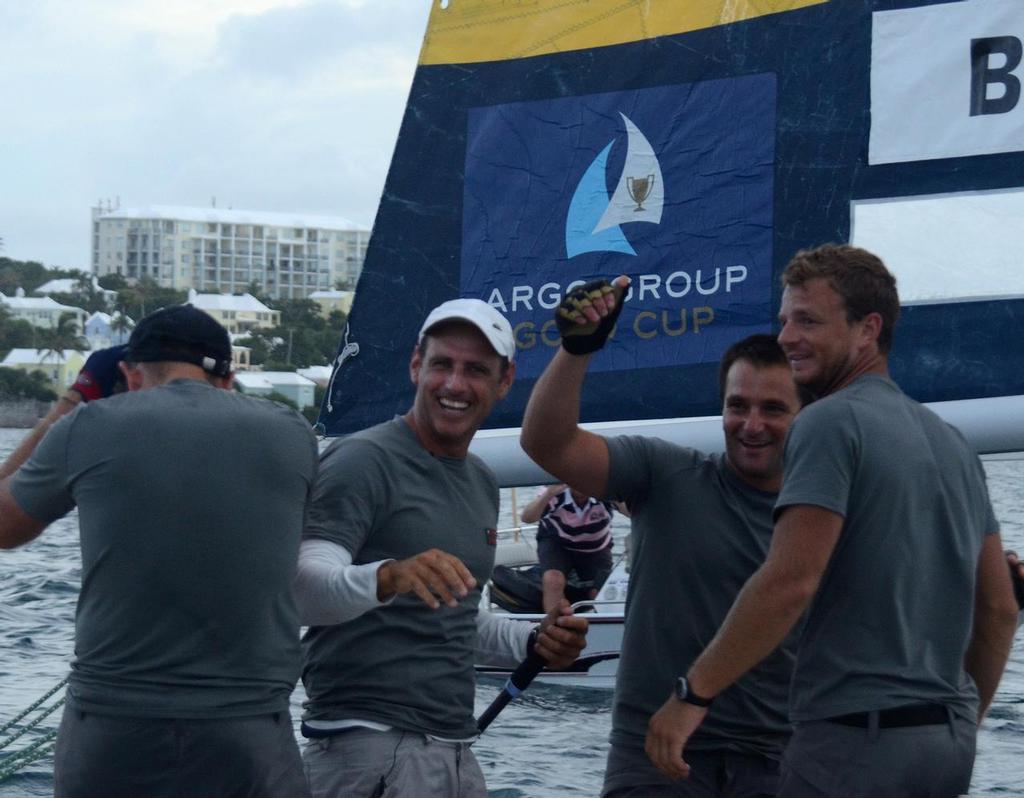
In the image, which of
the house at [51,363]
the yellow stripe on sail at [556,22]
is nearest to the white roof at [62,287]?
the house at [51,363]

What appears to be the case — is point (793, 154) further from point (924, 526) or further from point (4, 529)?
point (4, 529)

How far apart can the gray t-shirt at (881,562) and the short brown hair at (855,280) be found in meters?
0.16

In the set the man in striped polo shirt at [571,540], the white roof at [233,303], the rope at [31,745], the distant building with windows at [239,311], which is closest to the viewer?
the rope at [31,745]

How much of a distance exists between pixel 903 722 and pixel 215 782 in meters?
1.17

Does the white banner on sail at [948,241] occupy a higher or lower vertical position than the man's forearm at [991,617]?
higher

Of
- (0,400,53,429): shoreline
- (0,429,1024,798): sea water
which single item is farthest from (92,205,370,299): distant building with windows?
(0,429,1024,798): sea water

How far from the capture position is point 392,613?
10.4 ft

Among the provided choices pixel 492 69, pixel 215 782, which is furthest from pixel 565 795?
pixel 215 782

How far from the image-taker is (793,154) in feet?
16.7

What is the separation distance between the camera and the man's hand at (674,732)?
2.86m

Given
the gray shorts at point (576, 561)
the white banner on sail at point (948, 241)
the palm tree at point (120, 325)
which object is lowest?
the palm tree at point (120, 325)

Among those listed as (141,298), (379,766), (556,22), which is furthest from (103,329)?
(379,766)

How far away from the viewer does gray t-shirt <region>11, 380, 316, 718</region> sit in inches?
112

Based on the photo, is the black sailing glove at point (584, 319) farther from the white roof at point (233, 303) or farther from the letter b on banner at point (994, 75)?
the white roof at point (233, 303)
